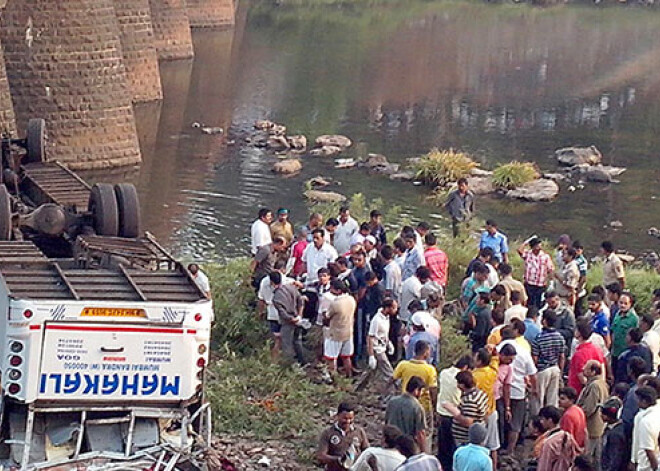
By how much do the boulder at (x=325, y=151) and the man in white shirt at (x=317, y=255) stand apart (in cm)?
2224

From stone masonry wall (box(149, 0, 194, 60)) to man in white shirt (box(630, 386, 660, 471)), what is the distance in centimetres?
4561

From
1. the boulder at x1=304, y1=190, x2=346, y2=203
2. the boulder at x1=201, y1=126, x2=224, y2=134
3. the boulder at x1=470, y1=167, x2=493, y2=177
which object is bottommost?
the boulder at x1=201, y1=126, x2=224, y2=134

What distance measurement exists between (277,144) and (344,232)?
2223 cm

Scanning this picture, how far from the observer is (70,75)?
116ft

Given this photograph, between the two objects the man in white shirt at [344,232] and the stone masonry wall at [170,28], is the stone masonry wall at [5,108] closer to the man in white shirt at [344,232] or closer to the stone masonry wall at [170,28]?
the man in white shirt at [344,232]

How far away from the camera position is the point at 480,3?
274ft

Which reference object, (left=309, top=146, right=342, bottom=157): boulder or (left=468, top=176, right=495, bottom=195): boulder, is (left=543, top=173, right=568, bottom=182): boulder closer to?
(left=468, top=176, right=495, bottom=195): boulder

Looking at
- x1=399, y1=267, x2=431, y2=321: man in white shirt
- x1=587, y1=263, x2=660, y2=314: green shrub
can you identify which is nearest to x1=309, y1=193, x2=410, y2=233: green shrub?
x1=587, y1=263, x2=660, y2=314: green shrub

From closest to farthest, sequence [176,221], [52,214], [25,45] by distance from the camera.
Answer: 1. [52,214]
2. [176,221]
3. [25,45]

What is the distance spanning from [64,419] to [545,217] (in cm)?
2229

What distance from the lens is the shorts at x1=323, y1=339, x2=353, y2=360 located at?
15.7 m

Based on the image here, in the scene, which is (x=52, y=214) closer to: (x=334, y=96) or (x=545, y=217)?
(x=545, y=217)

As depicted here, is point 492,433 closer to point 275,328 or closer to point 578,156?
point 275,328

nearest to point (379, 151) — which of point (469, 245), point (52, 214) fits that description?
point (469, 245)
